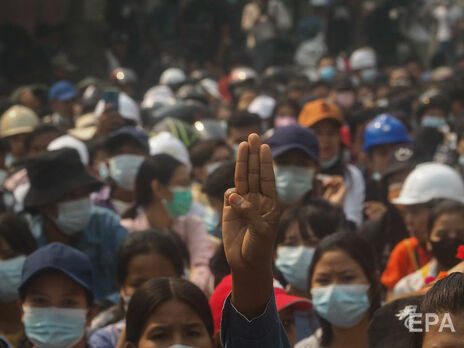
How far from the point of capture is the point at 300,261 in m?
5.24

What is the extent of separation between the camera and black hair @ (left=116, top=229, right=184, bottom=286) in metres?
5.14

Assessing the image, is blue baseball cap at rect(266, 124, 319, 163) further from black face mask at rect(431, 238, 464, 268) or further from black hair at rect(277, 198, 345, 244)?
black face mask at rect(431, 238, 464, 268)

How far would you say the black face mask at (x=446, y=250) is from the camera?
4907 millimetres

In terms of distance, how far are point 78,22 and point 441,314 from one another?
54.4 ft

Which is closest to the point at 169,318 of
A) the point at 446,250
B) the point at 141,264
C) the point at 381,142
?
the point at 141,264

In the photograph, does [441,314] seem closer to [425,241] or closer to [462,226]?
[462,226]

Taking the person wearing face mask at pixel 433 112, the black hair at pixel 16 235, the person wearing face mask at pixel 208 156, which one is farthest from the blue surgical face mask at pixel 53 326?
the person wearing face mask at pixel 433 112

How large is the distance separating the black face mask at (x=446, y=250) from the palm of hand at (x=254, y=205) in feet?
8.05

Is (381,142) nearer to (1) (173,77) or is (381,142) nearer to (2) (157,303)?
(2) (157,303)

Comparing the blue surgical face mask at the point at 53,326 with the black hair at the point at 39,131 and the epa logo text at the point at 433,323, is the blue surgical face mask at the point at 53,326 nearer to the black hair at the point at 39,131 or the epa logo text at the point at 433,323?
the epa logo text at the point at 433,323

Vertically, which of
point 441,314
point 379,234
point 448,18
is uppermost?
point 448,18

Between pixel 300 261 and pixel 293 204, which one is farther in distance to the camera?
pixel 293 204

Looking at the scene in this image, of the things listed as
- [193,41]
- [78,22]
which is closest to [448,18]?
[193,41]

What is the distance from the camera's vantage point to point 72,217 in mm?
5934
